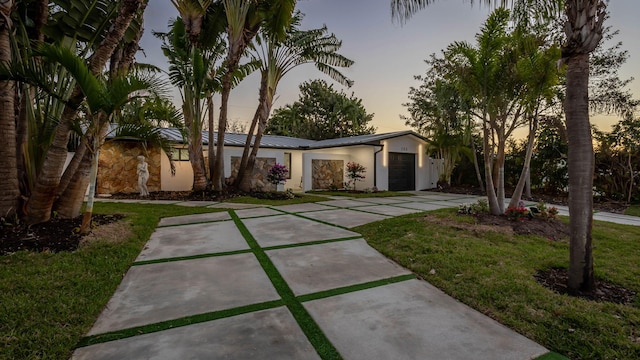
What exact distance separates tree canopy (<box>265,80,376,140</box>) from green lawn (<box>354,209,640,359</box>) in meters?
23.4

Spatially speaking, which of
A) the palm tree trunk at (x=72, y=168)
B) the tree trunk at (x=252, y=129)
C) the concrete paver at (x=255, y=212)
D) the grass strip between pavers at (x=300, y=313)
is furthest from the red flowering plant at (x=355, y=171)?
the palm tree trunk at (x=72, y=168)

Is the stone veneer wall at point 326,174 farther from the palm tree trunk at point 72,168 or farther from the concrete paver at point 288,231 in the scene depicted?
the palm tree trunk at point 72,168

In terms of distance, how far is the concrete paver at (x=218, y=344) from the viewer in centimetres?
186

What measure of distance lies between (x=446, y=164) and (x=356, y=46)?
906 centimetres

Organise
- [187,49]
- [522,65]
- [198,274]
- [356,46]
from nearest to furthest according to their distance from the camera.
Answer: [198,274] < [522,65] < [187,49] < [356,46]

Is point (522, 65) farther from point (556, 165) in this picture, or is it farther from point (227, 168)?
point (227, 168)

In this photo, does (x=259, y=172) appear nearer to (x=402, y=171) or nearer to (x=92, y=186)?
(x=402, y=171)

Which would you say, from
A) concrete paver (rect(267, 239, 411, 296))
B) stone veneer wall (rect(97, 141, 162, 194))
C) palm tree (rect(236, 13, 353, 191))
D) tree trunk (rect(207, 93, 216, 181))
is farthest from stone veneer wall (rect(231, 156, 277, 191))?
concrete paver (rect(267, 239, 411, 296))

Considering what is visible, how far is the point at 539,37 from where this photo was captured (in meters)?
5.64

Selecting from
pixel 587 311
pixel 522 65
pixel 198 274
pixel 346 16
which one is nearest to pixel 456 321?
pixel 587 311

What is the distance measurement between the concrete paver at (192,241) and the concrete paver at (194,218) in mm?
458

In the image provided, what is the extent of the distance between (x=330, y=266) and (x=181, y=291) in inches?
67.6

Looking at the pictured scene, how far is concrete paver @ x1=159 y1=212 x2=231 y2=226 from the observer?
20.3ft

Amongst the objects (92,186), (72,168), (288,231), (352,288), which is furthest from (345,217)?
(72,168)
